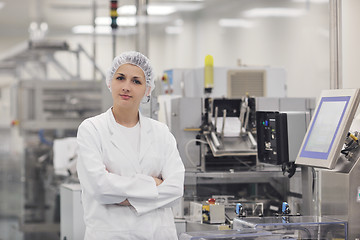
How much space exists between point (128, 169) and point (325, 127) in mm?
1091

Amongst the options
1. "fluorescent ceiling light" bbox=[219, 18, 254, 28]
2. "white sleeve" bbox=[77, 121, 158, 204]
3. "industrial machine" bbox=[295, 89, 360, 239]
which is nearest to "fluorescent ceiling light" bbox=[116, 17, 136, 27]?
"fluorescent ceiling light" bbox=[219, 18, 254, 28]

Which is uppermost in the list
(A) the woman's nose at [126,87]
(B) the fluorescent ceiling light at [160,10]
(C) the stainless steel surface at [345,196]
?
(B) the fluorescent ceiling light at [160,10]

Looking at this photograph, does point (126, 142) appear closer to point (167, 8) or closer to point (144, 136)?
point (144, 136)

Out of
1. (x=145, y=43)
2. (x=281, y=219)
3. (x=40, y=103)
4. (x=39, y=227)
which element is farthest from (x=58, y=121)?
(x=281, y=219)

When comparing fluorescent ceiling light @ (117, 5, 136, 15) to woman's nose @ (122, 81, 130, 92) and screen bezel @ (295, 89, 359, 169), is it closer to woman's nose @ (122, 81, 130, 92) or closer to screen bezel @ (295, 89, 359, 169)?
screen bezel @ (295, 89, 359, 169)

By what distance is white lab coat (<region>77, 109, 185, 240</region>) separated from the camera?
2361 millimetres

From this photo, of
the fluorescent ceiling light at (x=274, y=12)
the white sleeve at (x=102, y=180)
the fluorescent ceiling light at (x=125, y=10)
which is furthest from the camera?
the fluorescent ceiling light at (x=125, y=10)

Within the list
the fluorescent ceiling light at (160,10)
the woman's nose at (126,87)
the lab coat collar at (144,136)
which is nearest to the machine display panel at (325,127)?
the lab coat collar at (144,136)

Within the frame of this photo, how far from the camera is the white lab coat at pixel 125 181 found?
2361 mm

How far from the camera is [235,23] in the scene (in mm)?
9211

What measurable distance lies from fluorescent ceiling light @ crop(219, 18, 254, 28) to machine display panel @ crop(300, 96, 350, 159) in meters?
5.60

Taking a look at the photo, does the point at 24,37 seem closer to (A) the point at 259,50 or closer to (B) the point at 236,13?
(B) the point at 236,13

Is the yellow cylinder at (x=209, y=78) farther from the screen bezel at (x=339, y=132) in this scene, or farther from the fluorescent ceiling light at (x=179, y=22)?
the fluorescent ceiling light at (x=179, y=22)

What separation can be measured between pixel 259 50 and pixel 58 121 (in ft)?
9.28
